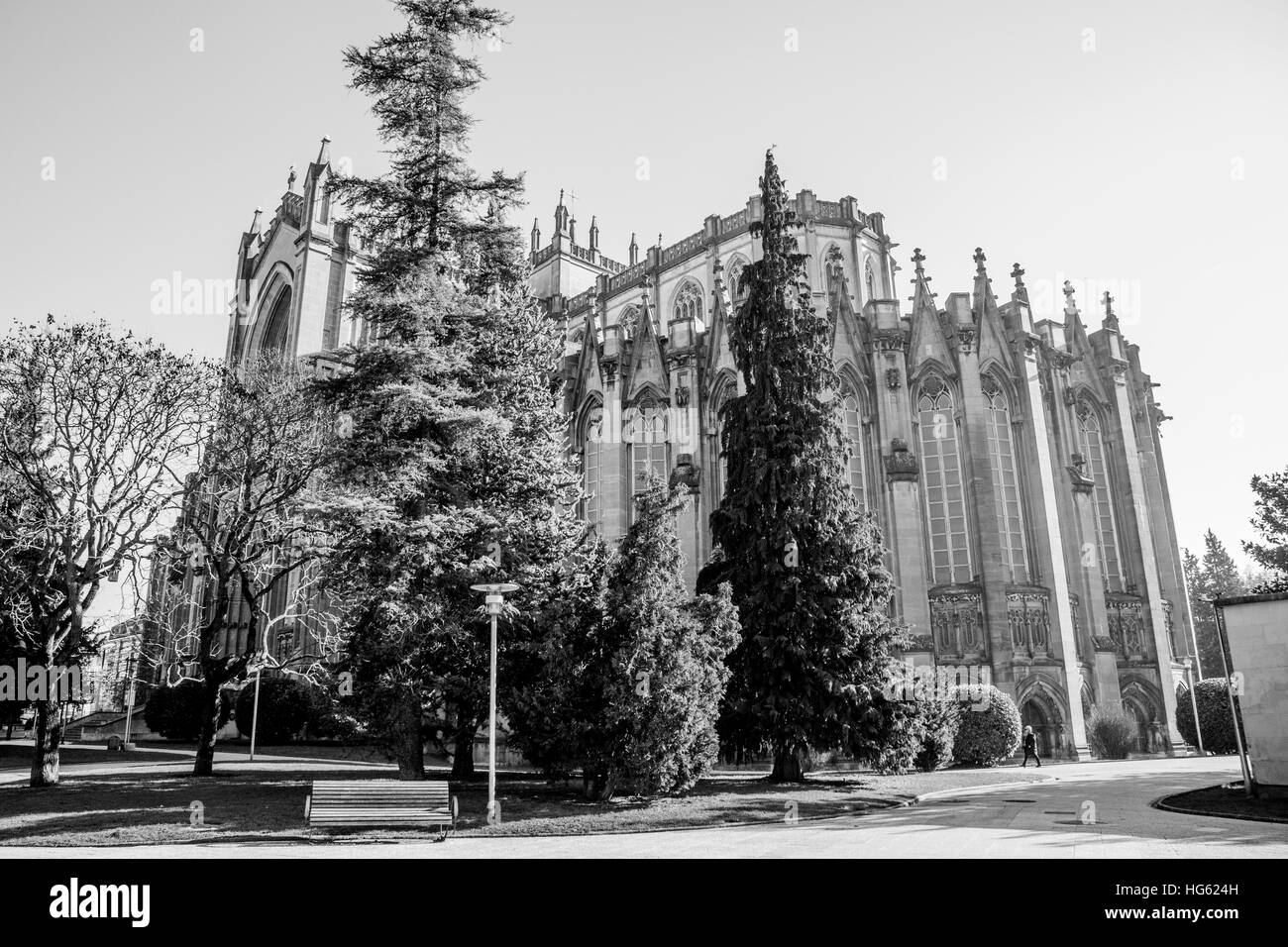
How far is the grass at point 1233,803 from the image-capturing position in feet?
44.7

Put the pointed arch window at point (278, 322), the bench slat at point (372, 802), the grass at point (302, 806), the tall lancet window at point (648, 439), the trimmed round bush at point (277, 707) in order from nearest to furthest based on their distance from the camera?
the bench slat at point (372, 802) → the grass at point (302, 806) → the tall lancet window at point (648, 439) → the trimmed round bush at point (277, 707) → the pointed arch window at point (278, 322)

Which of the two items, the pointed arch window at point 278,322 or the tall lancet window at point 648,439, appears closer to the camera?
the tall lancet window at point 648,439

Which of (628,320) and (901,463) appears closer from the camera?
(901,463)

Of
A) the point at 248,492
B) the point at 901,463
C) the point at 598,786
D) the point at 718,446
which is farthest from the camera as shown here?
the point at 718,446

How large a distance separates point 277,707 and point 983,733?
107 feet

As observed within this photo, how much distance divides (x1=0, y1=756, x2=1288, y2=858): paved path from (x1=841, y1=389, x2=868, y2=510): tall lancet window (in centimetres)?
1876

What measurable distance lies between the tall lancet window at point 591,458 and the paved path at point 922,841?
24769 mm

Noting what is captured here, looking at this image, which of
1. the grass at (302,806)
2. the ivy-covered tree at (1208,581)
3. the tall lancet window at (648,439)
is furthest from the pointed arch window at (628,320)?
the ivy-covered tree at (1208,581)

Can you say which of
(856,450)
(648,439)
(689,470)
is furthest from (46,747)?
(856,450)

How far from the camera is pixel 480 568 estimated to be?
19125 mm

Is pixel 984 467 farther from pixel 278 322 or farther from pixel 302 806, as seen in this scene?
pixel 278 322

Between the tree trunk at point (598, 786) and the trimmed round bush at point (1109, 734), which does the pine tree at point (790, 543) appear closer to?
the tree trunk at point (598, 786)

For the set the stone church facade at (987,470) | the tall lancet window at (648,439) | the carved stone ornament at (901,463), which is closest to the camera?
the stone church facade at (987,470)

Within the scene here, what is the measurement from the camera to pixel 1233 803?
1498 cm
